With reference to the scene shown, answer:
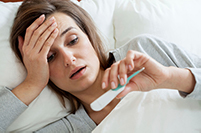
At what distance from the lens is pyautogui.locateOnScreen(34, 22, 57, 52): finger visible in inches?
33.4

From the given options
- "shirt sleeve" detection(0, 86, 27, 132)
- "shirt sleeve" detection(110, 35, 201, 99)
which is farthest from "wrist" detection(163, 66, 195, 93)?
"shirt sleeve" detection(0, 86, 27, 132)

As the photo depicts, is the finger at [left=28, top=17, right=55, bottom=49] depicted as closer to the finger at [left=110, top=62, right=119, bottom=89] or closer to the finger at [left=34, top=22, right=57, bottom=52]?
the finger at [left=34, top=22, right=57, bottom=52]

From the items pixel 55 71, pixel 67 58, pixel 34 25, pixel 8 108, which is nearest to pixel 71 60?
pixel 67 58

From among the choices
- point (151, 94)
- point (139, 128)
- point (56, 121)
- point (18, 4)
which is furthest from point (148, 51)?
point (18, 4)

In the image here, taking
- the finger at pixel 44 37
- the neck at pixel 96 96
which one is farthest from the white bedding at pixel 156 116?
the finger at pixel 44 37

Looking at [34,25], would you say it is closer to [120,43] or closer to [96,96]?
[96,96]

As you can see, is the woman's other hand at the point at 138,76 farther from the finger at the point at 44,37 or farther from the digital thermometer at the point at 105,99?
the finger at the point at 44,37

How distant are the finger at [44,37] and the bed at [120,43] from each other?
161 millimetres

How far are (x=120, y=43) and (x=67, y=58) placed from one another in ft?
1.71

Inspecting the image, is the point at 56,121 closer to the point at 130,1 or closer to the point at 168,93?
the point at 168,93

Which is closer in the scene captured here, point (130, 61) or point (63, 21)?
point (130, 61)

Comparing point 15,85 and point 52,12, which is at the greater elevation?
point 52,12

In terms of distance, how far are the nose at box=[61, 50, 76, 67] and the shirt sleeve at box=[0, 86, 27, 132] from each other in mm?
281

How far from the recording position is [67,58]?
32.2 inches
